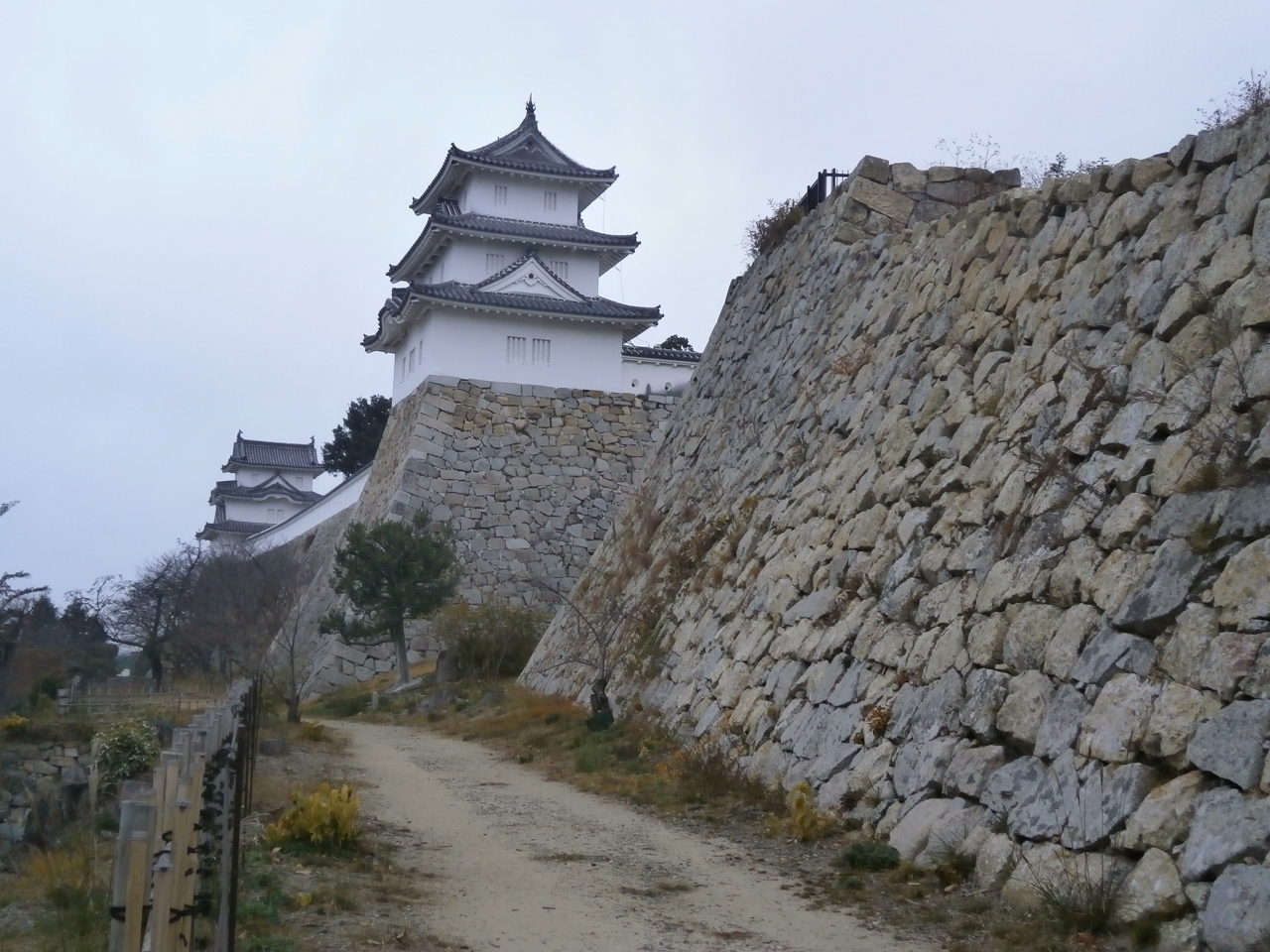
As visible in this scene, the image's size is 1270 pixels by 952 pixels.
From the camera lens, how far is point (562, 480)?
29812 millimetres

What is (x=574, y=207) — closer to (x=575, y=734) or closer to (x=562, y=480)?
(x=562, y=480)

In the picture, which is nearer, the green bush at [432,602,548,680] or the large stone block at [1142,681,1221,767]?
the large stone block at [1142,681,1221,767]

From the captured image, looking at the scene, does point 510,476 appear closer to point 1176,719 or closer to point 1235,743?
point 1176,719

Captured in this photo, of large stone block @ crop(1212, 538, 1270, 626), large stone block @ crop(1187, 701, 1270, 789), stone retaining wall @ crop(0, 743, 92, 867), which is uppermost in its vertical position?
large stone block @ crop(1212, 538, 1270, 626)

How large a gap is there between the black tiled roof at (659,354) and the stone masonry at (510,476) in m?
1.38

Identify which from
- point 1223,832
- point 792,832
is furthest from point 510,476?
point 1223,832

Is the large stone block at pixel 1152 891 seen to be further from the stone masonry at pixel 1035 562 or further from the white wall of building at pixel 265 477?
the white wall of building at pixel 265 477

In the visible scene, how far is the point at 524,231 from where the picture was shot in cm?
3222

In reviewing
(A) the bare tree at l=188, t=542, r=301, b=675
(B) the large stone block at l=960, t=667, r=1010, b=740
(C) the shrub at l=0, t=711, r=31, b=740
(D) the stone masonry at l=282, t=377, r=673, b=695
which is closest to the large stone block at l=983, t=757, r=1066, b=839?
(B) the large stone block at l=960, t=667, r=1010, b=740

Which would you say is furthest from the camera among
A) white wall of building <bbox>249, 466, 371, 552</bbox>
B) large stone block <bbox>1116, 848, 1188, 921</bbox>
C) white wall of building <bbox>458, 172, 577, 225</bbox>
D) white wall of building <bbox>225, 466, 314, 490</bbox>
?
white wall of building <bbox>225, 466, 314, 490</bbox>

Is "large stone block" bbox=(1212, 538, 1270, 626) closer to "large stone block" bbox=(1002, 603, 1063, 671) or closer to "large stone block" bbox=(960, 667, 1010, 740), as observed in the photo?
"large stone block" bbox=(1002, 603, 1063, 671)

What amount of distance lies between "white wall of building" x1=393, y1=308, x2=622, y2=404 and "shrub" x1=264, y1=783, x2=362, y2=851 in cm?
2241

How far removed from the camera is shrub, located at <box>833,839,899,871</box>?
22.4 ft

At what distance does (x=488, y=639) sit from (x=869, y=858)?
605 inches
